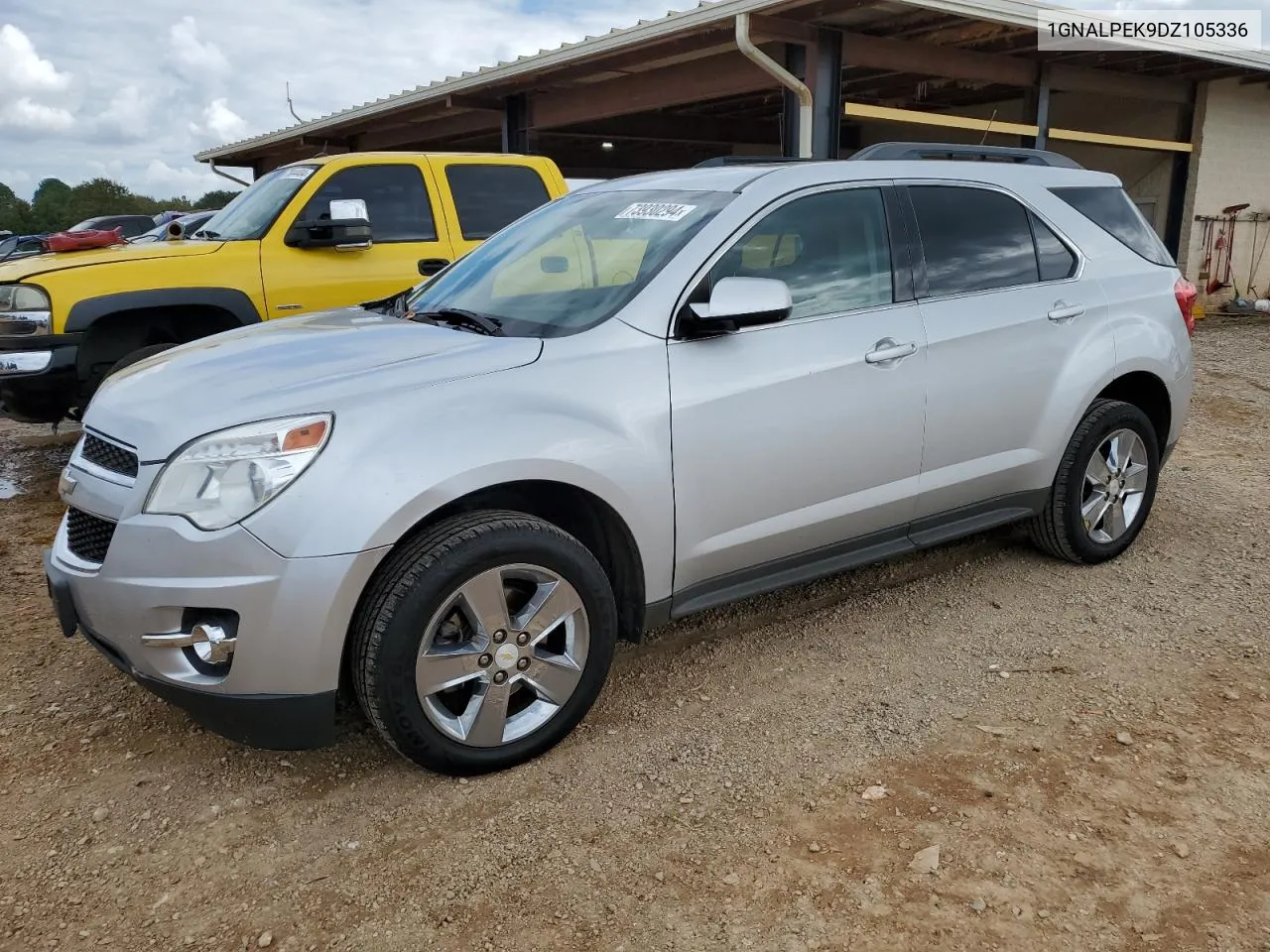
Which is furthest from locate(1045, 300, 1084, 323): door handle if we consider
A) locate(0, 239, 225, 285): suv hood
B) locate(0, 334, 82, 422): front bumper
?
locate(0, 334, 82, 422): front bumper

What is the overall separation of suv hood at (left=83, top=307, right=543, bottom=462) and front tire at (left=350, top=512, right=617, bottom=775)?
1.50 ft

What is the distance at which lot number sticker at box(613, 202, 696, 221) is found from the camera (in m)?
3.45

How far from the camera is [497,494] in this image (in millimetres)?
2932

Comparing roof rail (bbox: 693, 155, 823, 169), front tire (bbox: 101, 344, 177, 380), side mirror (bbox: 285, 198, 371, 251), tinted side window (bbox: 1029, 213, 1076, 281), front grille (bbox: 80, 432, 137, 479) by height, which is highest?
roof rail (bbox: 693, 155, 823, 169)

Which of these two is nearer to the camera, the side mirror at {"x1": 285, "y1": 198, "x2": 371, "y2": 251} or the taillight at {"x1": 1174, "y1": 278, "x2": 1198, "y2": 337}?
the taillight at {"x1": 1174, "y1": 278, "x2": 1198, "y2": 337}

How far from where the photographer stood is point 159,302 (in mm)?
5723

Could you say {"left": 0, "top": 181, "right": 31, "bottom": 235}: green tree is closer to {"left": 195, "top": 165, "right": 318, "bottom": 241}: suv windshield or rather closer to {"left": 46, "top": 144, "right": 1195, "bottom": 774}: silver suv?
{"left": 195, "top": 165, "right": 318, "bottom": 241}: suv windshield

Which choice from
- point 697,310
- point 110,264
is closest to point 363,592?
point 697,310

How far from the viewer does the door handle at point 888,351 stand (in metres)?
3.53

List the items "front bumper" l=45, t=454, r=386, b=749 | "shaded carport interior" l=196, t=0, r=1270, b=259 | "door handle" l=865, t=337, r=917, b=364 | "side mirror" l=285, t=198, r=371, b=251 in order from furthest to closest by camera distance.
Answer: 1. "shaded carport interior" l=196, t=0, r=1270, b=259
2. "side mirror" l=285, t=198, r=371, b=251
3. "door handle" l=865, t=337, r=917, b=364
4. "front bumper" l=45, t=454, r=386, b=749

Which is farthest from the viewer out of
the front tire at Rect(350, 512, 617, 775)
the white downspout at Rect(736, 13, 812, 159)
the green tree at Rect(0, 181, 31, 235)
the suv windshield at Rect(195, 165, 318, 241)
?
the green tree at Rect(0, 181, 31, 235)

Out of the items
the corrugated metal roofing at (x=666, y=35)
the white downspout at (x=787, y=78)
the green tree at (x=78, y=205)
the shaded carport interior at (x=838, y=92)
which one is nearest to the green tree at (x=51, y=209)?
the green tree at (x=78, y=205)

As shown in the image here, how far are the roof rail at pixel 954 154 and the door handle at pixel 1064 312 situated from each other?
720 mm

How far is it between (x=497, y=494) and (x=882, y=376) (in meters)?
1.50
